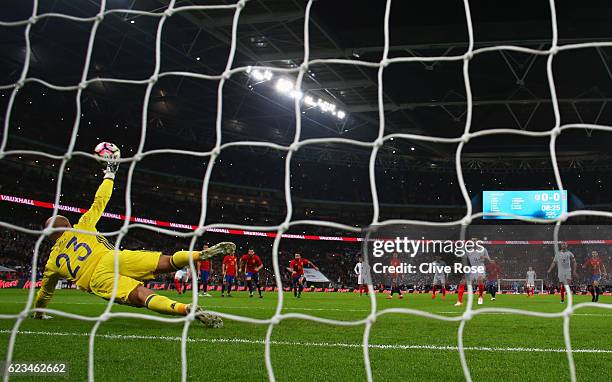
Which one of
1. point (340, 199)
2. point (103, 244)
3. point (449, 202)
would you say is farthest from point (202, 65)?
point (449, 202)

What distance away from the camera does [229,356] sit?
446cm

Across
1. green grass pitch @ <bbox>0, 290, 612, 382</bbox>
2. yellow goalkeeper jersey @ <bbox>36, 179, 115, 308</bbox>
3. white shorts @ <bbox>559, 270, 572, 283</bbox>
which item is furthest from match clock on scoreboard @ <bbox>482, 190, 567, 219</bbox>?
yellow goalkeeper jersey @ <bbox>36, 179, 115, 308</bbox>

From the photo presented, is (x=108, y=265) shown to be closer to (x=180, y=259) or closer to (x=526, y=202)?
(x=180, y=259)

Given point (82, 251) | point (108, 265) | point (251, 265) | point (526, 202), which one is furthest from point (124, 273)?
point (526, 202)

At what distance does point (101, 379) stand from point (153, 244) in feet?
92.9

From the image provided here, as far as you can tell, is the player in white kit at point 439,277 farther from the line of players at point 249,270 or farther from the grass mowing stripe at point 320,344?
A: the grass mowing stripe at point 320,344

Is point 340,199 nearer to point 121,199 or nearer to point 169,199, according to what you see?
point 169,199

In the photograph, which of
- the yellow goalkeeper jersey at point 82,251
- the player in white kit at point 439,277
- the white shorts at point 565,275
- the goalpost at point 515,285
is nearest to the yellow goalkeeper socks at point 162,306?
the yellow goalkeeper jersey at point 82,251

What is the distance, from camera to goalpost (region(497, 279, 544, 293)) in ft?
90.9

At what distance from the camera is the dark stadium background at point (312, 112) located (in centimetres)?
1553

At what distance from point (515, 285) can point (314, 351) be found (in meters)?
25.3

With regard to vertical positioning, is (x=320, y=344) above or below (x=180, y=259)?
below

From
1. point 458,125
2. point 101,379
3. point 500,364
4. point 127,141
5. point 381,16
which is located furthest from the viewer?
point 127,141

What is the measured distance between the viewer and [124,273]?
6012 millimetres
